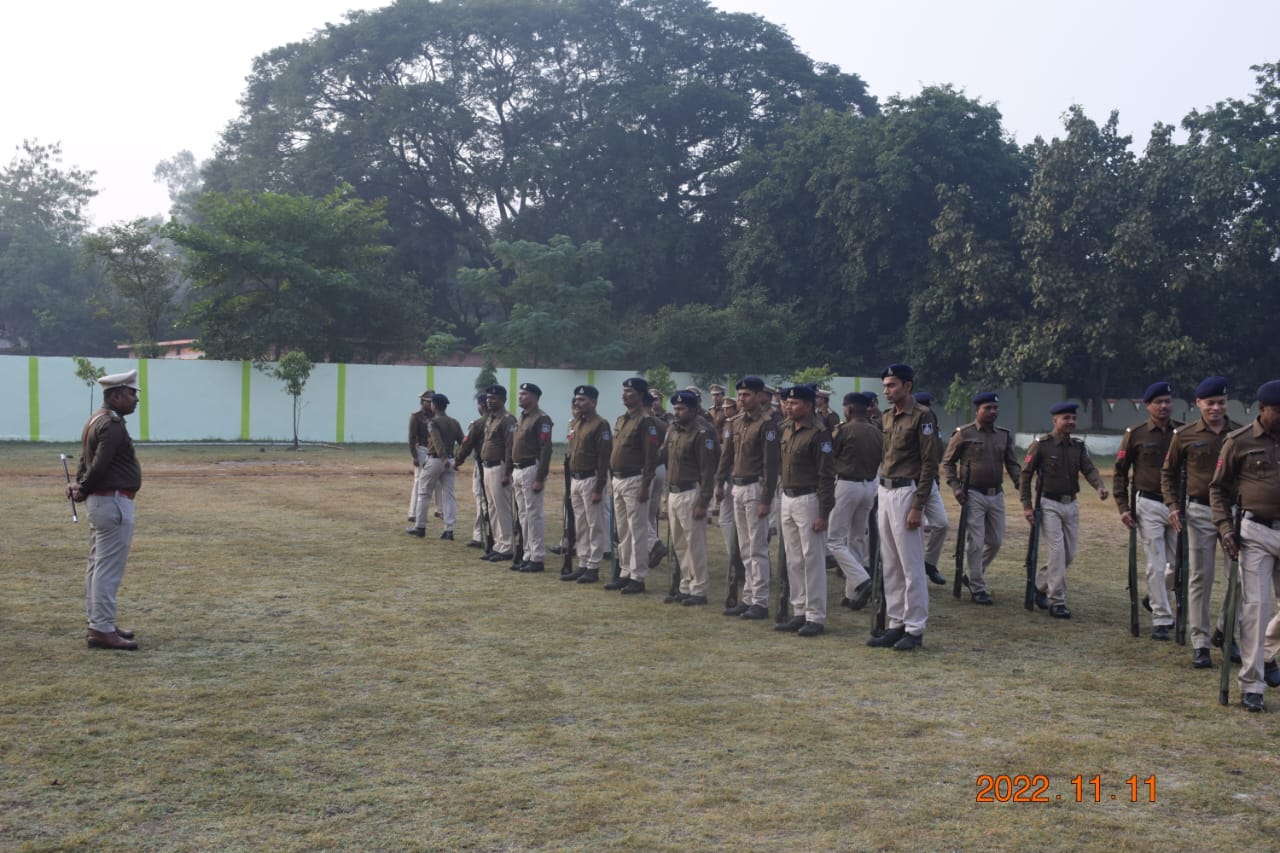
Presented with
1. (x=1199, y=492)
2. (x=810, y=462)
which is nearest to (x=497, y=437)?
(x=810, y=462)

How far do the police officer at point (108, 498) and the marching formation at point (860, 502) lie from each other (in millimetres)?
14

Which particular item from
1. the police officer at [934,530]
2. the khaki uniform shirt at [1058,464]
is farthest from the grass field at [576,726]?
the khaki uniform shirt at [1058,464]

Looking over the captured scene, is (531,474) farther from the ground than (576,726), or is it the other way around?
(531,474)

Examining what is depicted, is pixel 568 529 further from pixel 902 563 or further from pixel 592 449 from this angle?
pixel 902 563

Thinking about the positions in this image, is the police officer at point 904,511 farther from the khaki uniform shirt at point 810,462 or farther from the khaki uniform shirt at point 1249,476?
the khaki uniform shirt at point 1249,476

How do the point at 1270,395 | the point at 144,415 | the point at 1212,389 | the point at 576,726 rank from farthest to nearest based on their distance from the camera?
1. the point at 144,415
2. the point at 1212,389
3. the point at 1270,395
4. the point at 576,726

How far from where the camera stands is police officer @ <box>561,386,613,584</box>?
11188 mm

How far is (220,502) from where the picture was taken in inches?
694

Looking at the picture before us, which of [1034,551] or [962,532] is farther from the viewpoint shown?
[962,532]

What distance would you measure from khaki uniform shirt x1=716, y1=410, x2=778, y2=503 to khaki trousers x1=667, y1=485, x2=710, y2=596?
37 cm

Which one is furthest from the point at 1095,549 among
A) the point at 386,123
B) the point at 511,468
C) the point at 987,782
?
the point at 386,123

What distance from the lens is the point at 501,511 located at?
499 inches

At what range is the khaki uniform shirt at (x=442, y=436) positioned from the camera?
14453 mm

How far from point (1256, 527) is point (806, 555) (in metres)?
3.20
